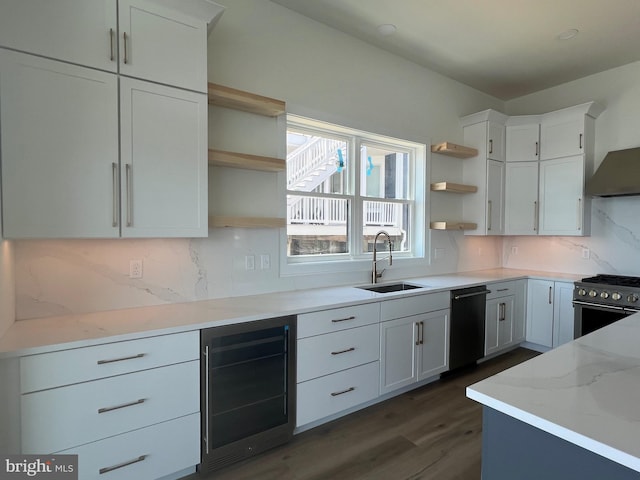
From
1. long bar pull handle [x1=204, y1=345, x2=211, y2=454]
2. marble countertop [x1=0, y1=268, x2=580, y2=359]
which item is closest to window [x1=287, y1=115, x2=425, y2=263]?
marble countertop [x1=0, y1=268, x2=580, y2=359]

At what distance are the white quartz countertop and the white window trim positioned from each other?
1840mm

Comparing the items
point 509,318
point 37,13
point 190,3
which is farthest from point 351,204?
point 37,13

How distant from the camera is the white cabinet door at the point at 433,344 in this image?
285 cm

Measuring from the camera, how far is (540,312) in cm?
374

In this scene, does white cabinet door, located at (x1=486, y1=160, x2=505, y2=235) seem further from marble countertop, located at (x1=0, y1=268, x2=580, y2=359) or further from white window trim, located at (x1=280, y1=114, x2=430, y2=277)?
marble countertop, located at (x1=0, y1=268, x2=580, y2=359)

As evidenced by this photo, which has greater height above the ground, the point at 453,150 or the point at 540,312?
the point at 453,150

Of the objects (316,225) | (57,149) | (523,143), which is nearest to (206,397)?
(57,149)

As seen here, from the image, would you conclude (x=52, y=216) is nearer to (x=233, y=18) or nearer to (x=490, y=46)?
(x=233, y=18)

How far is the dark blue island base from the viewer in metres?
0.80

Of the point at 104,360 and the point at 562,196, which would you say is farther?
the point at 562,196

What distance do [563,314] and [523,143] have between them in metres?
1.94

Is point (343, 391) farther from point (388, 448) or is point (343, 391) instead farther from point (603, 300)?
point (603, 300)

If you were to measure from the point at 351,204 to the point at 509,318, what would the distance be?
2.15 meters

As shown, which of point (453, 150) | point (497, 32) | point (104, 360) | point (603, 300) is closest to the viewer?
point (104, 360)
